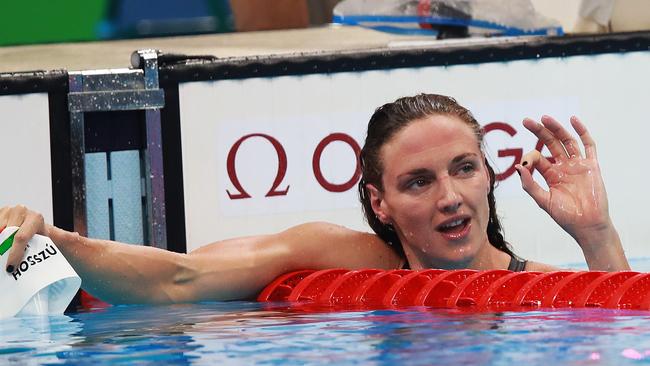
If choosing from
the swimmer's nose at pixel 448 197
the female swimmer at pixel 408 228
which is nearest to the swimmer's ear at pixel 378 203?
the female swimmer at pixel 408 228

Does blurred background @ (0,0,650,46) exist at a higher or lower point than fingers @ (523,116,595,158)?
higher

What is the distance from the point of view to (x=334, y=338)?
96.0 inches

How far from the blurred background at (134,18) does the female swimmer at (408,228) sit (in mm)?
2466

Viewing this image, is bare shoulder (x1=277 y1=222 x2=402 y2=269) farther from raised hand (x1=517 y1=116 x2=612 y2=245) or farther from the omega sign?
the omega sign

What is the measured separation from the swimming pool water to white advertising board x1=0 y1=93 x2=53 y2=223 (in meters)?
1.00

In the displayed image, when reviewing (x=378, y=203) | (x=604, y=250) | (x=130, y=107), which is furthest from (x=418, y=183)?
(x=130, y=107)

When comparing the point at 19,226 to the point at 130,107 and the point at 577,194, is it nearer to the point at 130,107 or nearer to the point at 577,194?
the point at 130,107

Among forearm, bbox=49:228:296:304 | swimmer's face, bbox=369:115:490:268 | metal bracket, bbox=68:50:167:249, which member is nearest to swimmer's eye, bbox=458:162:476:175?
swimmer's face, bbox=369:115:490:268

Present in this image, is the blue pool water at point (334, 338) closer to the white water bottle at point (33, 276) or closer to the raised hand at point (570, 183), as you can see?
the white water bottle at point (33, 276)

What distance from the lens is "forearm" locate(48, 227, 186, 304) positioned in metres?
3.06

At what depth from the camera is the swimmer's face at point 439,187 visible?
3152 millimetres

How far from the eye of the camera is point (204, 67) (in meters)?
4.07

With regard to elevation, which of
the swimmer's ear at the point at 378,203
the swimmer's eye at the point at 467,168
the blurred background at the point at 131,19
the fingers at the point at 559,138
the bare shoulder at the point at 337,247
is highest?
the blurred background at the point at 131,19

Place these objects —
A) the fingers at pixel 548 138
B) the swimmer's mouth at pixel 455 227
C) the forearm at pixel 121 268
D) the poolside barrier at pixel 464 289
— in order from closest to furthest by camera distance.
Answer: the poolside barrier at pixel 464 289
the forearm at pixel 121 268
the swimmer's mouth at pixel 455 227
the fingers at pixel 548 138
